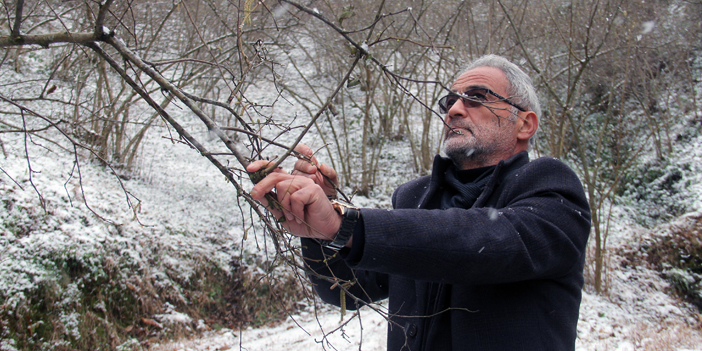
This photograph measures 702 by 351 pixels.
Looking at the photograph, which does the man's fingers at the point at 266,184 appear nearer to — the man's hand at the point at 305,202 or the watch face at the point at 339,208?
the man's hand at the point at 305,202

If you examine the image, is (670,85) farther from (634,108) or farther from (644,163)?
(644,163)

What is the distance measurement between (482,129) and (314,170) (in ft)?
2.33

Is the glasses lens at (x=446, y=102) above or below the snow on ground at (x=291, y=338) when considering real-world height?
above

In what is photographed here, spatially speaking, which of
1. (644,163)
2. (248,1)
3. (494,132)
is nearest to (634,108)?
(644,163)

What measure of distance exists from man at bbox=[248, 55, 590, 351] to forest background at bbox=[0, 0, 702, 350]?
0.21 m

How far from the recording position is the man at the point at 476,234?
104cm

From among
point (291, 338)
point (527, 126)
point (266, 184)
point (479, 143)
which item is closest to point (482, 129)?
point (479, 143)

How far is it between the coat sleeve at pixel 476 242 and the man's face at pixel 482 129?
1.40ft

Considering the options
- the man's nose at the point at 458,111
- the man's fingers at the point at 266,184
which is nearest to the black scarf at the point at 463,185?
the man's nose at the point at 458,111

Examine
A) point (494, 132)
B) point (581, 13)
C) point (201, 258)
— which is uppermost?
point (581, 13)

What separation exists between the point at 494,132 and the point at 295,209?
3.11 feet

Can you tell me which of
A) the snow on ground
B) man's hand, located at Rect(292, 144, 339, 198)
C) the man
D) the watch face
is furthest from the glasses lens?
the snow on ground

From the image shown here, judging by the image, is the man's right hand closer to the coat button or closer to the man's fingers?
the man's fingers

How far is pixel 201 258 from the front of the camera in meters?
5.42
